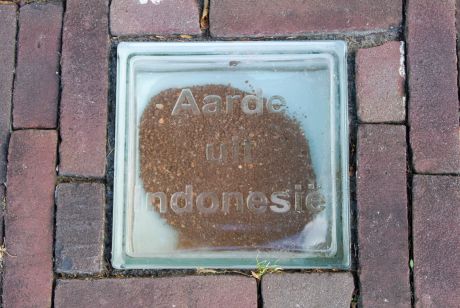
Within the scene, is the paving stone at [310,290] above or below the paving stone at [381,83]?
below

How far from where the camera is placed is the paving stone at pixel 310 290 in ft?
5.85

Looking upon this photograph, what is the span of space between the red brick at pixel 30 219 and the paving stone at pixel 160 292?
3.4 inches

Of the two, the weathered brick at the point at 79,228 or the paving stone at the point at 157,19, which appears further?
the paving stone at the point at 157,19

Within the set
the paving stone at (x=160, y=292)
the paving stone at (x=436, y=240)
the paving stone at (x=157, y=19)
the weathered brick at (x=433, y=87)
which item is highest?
the paving stone at (x=157, y=19)

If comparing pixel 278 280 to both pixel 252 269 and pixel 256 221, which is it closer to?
pixel 252 269

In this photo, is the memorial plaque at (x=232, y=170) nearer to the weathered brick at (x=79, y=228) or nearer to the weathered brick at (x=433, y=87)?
the weathered brick at (x=79, y=228)

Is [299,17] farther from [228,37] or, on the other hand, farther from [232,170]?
[232,170]

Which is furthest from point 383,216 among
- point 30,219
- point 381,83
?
point 30,219

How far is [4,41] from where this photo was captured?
1930 mm

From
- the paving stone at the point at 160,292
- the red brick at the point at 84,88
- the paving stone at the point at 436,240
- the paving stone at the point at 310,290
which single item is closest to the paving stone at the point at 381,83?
the paving stone at the point at 436,240

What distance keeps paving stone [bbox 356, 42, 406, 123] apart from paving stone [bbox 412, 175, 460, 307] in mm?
250

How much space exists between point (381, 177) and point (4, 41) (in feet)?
4.71

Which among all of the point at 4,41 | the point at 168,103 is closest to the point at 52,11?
the point at 4,41

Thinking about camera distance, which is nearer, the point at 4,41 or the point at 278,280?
the point at 278,280
